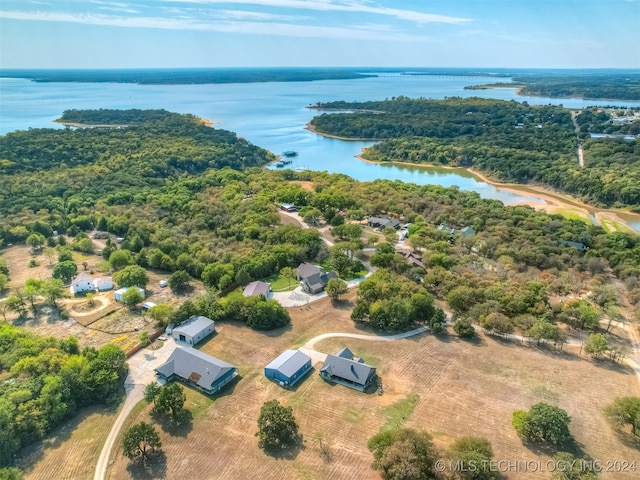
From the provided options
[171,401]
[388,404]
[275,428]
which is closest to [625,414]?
[388,404]

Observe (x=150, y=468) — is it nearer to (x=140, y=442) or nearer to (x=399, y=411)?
(x=140, y=442)

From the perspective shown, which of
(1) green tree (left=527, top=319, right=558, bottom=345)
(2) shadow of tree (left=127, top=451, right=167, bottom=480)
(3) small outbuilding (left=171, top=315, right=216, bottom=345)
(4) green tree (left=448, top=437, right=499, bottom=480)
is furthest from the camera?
(3) small outbuilding (left=171, top=315, right=216, bottom=345)

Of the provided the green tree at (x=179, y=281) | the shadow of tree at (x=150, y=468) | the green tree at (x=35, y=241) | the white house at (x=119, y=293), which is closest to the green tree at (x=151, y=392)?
the shadow of tree at (x=150, y=468)

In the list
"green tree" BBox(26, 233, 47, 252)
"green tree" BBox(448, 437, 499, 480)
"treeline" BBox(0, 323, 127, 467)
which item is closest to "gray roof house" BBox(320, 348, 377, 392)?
"green tree" BBox(448, 437, 499, 480)

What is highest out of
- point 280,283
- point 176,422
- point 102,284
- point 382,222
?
point 176,422

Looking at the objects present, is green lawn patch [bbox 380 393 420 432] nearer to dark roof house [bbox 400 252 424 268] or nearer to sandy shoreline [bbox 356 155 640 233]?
dark roof house [bbox 400 252 424 268]
